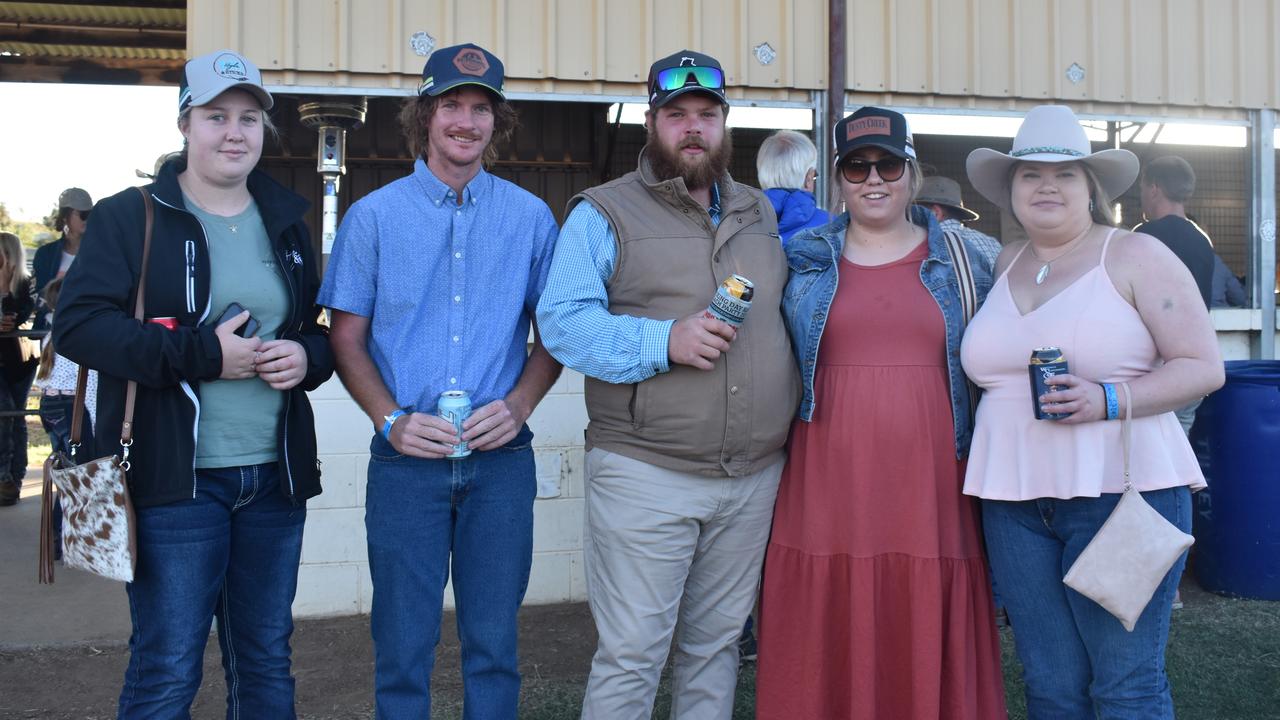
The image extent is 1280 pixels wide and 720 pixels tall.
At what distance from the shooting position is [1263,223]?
5.93 metres

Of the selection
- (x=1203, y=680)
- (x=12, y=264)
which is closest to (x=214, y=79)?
(x=1203, y=680)

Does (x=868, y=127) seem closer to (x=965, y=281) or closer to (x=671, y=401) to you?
(x=965, y=281)

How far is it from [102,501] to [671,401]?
1.42 meters

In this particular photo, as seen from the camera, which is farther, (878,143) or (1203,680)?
(1203,680)

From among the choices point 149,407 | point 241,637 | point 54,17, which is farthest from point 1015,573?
point 54,17

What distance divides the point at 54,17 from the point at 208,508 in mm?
7162

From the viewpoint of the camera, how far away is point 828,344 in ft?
9.43

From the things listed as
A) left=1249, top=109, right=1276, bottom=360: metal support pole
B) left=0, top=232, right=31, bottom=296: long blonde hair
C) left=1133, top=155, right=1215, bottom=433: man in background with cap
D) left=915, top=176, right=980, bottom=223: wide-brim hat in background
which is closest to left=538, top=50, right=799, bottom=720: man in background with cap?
left=915, top=176, right=980, bottom=223: wide-brim hat in background

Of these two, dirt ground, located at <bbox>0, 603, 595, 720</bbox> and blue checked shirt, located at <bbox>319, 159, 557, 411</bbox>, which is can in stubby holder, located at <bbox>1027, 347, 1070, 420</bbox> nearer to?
blue checked shirt, located at <bbox>319, 159, 557, 411</bbox>

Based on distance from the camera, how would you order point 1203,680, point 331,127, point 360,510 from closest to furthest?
point 1203,680
point 360,510
point 331,127

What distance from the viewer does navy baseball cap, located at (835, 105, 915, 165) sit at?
283 centimetres

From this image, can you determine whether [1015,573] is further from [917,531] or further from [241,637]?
[241,637]

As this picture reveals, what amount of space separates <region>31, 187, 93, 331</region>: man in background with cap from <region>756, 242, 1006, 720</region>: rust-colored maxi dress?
Result: 5.34 meters

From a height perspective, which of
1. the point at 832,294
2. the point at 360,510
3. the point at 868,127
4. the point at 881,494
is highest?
the point at 868,127
